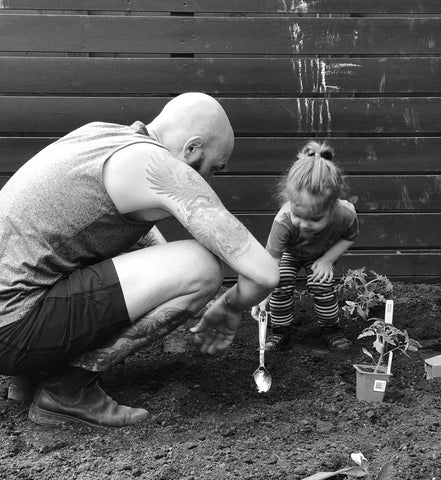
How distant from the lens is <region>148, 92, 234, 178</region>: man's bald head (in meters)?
2.81

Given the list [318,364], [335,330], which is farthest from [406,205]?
[318,364]

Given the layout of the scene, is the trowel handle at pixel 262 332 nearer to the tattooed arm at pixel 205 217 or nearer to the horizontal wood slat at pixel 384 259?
the tattooed arm at pixel 205 217

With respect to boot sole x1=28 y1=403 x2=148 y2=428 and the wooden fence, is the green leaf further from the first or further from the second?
the wooden fence

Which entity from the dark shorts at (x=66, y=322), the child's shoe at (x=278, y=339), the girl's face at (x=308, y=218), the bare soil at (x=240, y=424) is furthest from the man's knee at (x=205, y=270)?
the child's shoe at (x=278, y=339)

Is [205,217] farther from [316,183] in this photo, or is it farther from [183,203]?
[316,183]

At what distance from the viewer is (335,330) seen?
3.80m

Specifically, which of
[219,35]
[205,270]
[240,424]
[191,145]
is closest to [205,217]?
[205,270]

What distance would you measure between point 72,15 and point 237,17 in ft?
→ 3.03

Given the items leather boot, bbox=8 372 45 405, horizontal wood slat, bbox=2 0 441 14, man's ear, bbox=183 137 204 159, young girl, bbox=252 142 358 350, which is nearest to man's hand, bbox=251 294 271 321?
young girl, bbox=252 142 358 350

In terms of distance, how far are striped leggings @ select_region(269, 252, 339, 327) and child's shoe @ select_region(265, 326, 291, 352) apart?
31 millimetres

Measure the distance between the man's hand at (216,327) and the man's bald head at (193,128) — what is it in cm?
58

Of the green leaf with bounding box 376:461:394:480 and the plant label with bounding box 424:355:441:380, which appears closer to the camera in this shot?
the green leaf with bounding box 376:461:394:480

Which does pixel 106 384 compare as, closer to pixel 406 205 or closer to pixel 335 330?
pixel 335 330

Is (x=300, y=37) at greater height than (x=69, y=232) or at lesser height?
greater
